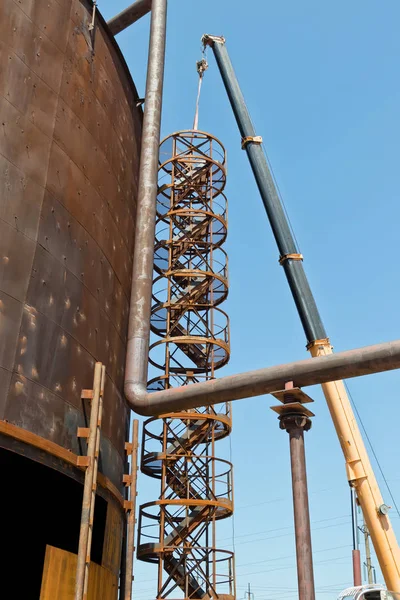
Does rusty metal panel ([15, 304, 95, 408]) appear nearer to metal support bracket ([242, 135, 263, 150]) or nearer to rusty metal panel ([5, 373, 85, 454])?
rusty metal panel ([5, 373, 85, 454])

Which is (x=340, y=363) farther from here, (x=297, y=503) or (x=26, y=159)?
(x=26, y=159)

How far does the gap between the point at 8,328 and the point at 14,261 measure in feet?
3.51

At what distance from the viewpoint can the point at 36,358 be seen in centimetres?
1073

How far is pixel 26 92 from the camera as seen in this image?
1184 centimetres

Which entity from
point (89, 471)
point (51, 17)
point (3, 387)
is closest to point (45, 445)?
point (89, 471)

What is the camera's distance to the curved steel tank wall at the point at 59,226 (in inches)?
420

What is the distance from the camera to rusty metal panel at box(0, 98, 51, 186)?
1117 centimetres

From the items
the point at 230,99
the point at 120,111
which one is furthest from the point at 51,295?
the point at 230,99

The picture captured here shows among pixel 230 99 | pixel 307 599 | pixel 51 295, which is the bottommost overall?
pixel 307 599

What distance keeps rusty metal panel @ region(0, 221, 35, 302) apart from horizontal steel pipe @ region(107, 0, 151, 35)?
12689 millimetres

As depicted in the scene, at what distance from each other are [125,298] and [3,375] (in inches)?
201

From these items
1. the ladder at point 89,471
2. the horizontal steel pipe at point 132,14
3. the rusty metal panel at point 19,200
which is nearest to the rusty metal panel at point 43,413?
the ladder at point 89,471

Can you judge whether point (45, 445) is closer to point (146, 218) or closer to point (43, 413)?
point (43, 413)

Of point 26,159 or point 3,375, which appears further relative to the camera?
point 26,159
